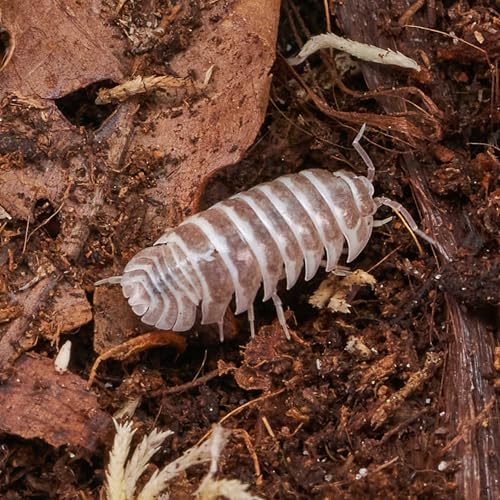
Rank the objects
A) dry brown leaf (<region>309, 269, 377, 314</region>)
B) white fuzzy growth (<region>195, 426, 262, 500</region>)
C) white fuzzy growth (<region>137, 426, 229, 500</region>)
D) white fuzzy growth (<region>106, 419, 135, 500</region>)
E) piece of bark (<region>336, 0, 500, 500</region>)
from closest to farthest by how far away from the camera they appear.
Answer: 1. white fuzzy growth (<region>195, 426, 262, 500</region>)
2. white fuzzy growth (<region>137, 426, 229, 500</region>)
3. white fuzzy growth (<region>106, 419, 135, 500</region>)
4. piece of bark (<region>336, 0, 500, 500</region>)
5. dry brown leaf (<region>309, 269, 377, 314</region>)

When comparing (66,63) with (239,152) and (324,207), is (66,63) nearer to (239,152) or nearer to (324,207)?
(239,152)

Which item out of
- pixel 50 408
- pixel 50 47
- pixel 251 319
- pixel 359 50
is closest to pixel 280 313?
pixel 251 319

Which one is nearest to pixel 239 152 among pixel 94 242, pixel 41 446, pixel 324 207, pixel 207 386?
pixel 324 207

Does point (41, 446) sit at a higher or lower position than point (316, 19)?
lower

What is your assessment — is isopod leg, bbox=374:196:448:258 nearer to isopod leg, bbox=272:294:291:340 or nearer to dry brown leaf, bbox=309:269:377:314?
dry brown leaf, bbox=309:269:377:314

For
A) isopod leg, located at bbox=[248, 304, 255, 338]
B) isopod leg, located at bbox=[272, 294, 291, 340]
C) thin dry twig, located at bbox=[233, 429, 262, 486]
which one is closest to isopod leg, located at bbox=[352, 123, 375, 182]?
isopod leg, located at bbox=[272, 294, 291, 340]

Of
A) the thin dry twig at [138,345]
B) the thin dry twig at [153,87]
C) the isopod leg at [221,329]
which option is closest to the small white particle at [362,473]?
the isopod leg at [221,329]

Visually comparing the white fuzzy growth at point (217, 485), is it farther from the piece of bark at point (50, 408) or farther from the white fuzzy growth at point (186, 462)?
the piece of bark at point (50, 408)
